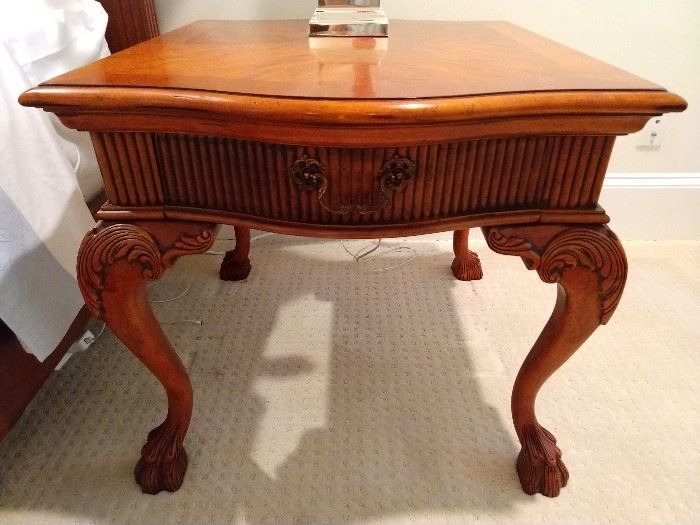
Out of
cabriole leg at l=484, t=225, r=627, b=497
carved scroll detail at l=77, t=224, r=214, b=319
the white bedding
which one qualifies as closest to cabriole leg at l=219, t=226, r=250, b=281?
the white bedding

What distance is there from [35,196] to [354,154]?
1.44ft

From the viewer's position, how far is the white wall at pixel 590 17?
1141mm

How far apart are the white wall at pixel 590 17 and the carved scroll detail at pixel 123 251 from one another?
0.79 meters

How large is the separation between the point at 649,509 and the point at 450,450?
0.28 m

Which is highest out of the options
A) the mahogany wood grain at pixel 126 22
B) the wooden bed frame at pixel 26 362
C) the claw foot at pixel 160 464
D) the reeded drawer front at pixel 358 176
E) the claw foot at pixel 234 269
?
the mahogany wood grain at pixel 126 22

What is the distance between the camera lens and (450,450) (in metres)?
0.79

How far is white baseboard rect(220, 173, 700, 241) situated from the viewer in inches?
52.1

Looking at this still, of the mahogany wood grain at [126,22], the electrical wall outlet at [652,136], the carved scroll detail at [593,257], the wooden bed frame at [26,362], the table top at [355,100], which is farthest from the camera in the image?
the electrical wall outlet at [652,136]

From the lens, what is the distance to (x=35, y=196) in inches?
25.5

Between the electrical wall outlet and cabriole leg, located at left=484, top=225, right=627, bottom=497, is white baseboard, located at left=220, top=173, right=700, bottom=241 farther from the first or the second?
cabriole leg, located at left=484, top=225, right=627, bottom=497

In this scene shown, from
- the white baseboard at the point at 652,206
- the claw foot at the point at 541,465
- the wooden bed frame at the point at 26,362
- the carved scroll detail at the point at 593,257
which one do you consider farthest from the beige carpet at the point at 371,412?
the carved scroll detail at the point at 593,257

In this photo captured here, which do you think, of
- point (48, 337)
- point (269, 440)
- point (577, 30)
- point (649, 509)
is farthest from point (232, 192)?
point (577, 30)

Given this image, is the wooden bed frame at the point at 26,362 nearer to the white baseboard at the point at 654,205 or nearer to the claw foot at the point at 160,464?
the claw foot at the point at 160,464

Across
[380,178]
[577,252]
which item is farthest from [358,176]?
[577,252]
